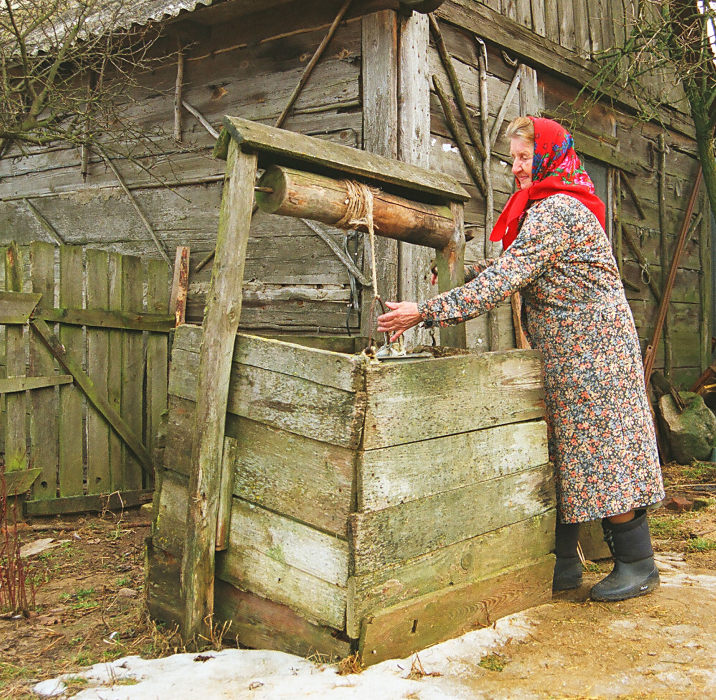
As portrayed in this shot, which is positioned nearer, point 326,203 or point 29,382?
point 326,203

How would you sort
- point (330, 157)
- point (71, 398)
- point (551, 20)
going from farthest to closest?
point (551, 20) → point (71, 398) → point (330, 157)

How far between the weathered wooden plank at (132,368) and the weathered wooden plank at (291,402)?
8.97 feet

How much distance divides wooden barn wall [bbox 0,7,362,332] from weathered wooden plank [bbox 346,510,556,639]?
281cm

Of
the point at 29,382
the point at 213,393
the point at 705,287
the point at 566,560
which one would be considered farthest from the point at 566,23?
the point at 213,393

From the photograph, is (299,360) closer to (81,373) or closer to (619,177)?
(81,373)

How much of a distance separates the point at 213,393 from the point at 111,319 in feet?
9.79

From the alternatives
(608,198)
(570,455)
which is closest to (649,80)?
(608,198)

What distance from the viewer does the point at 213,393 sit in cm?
257

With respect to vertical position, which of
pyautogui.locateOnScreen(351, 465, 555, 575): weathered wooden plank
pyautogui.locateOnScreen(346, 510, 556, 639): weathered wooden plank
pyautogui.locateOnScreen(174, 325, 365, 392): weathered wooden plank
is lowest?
pyautogui.locateOnScreen(346, 510, 556, 639): weathered wooden plank

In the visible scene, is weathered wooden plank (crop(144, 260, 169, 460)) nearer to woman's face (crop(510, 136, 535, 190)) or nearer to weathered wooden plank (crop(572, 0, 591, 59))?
woman's face (crop(510, 136, 535, 190))

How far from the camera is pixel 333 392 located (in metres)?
2.28

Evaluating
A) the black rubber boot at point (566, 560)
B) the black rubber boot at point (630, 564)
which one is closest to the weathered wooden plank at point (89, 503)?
the black rubber boot at point (566, 560)

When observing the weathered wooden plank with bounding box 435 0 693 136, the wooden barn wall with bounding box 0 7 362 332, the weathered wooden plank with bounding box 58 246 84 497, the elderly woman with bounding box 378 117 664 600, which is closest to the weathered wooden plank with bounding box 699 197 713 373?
the weathered wooden plank with bounding box 435 0 693 136

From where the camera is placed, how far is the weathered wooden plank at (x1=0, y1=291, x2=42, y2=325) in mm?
4637
